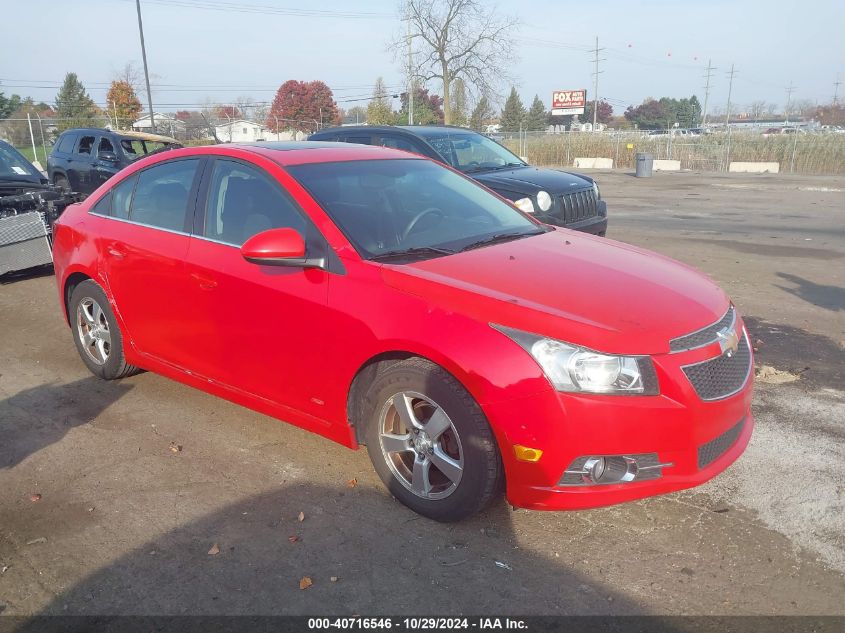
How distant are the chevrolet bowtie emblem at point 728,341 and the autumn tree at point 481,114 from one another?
48.4m

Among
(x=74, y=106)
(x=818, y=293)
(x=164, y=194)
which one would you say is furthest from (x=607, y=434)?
(x=74, y=106)

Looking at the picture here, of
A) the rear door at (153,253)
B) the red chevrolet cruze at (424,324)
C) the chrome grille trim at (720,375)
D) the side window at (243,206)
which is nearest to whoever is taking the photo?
the red chevrolet cruze at (424,324)

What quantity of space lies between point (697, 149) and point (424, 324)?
3493 cm

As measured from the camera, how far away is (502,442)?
3068 mm

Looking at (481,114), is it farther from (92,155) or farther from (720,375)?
(720,375)

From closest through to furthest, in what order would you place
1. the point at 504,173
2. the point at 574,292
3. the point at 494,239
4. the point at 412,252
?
1. the point at 574,292
2. the point at 412,252
3. the point at 494,239
4. the point at 504,173

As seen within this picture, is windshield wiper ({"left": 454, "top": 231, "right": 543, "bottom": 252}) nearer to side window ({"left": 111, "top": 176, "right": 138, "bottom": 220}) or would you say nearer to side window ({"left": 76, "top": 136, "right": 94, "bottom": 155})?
side window ({"left": 111, "top": 176, "right": 138, "bottom": 220})

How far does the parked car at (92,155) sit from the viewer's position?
51.9 feet

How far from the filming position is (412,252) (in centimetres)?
377

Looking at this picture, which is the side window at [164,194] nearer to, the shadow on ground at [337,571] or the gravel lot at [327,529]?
the gravel lot at [327,529]

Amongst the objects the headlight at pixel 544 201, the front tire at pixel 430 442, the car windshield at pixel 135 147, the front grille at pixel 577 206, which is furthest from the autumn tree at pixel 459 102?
the front tire at pixel 430 442

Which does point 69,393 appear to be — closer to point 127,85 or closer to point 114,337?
point 114,337

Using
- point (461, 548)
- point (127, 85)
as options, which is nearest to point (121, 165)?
point (461, 548)

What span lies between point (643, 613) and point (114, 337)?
3.92 meters
